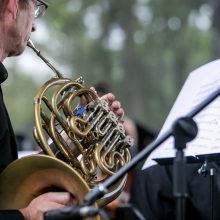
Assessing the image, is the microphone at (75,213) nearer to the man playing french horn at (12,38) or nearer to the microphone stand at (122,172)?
the microphone stand at (122,172)

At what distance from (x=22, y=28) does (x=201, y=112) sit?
945 mm

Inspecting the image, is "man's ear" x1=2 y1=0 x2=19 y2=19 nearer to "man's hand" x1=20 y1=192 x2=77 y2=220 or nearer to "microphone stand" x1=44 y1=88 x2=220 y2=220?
"man's hand" x1=20 y1=192 x2=77 y2=220

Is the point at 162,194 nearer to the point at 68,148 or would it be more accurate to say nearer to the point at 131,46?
Result: the point at 68,148

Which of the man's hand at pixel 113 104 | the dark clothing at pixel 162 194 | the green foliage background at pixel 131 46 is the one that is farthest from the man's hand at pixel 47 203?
the green foliage background at pixel 131 46

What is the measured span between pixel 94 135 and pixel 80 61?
21.1m

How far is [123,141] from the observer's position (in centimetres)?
328

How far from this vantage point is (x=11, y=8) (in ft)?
10.3

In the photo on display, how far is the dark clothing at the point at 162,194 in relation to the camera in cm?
411

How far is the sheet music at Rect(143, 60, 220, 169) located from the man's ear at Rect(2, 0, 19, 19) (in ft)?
2.98

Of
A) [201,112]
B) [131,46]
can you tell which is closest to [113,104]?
[201,112]

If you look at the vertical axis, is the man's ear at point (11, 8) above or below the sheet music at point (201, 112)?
above

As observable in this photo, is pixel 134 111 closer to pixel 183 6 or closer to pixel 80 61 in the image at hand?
pixel 80 61

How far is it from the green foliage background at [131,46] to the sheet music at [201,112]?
12.8 metres

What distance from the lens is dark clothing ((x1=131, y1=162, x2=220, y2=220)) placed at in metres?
4.11
